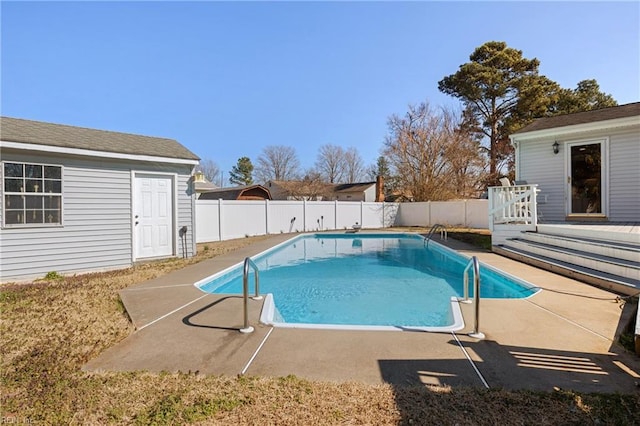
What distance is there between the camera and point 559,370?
259 centimetres

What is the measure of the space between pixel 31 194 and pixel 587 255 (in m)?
11.1

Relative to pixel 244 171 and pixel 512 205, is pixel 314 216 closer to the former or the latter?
pixel 512 205

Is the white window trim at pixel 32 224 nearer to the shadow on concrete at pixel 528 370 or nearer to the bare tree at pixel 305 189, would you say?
the shadow on concrete at pixel 528 370

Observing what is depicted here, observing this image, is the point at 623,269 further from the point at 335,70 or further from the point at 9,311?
the point at 335,70

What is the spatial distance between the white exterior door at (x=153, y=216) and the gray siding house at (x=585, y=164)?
35.5ft

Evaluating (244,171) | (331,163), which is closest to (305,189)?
(331,163)

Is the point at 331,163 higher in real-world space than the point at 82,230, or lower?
higher

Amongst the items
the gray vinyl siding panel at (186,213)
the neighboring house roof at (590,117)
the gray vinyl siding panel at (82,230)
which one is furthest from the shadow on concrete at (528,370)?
the neighboring house roof at (590,117)

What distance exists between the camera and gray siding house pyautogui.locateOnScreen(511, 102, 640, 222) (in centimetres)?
844

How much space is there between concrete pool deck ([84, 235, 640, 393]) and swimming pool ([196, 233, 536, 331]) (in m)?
0.42

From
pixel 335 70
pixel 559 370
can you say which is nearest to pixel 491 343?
pixel 559 370

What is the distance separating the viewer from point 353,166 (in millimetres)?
42719

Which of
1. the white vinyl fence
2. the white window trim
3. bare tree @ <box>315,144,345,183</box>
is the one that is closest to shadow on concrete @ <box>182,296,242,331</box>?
the white window trim

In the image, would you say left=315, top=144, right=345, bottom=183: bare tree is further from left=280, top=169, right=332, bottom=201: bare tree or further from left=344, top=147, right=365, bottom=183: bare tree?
left=280, top=169, right=332, bottom=201: bare tree
